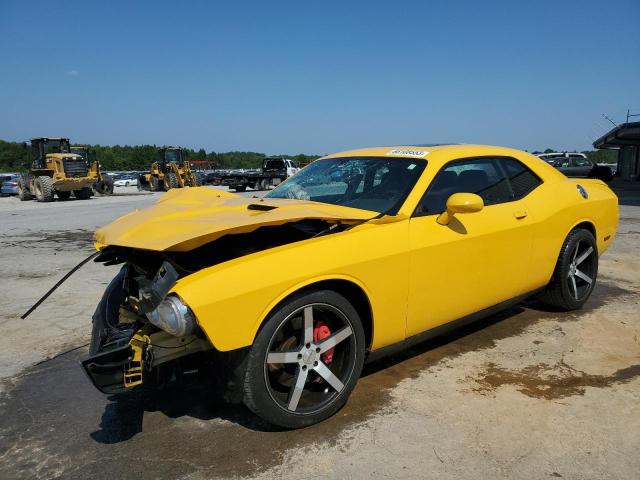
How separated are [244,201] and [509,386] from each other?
85.8 inches

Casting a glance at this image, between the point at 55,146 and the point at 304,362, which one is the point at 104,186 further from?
the point at 304,362

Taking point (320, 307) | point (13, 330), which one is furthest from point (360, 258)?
point (13, 330)

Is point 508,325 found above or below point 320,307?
below

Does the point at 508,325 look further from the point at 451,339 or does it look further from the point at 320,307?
the point at 320,307

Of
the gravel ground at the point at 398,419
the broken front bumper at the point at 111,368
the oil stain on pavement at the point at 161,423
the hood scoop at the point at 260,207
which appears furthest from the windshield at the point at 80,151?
the broken front bumper at the point at 111,368

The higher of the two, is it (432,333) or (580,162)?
(580,162)

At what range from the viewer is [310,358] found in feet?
8.78

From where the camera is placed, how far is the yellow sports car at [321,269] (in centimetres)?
243

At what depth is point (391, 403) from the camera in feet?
9.68

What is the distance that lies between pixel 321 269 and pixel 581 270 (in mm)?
3106

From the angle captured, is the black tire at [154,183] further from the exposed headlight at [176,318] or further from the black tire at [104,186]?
the exposed headlight at [176,318]

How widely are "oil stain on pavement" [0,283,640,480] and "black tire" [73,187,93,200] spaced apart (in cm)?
2190

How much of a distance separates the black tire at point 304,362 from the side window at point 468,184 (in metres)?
0.93

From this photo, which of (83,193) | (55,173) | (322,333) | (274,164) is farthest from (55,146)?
(322,333)
